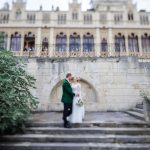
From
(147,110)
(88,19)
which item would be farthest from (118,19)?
(147,110)

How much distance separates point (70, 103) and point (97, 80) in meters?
4.21

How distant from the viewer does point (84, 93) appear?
9.64 metres

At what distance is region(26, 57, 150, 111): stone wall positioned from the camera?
9367mm

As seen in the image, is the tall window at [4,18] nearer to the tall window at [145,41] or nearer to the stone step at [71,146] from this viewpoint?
the tall window at [145,41]

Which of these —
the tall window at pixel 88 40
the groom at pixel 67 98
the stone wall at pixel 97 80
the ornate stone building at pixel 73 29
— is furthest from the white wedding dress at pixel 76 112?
the tall window at pixel 88 40

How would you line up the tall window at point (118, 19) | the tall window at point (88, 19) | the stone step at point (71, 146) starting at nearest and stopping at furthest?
1. the stone step at point (71, 146)
2. the tall window at point (88, 19)
3. the tall window at point (118, 19)

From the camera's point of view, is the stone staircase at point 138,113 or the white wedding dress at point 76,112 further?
the stone staircase at point 138,113

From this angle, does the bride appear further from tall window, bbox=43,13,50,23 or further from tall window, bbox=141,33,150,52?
tall window, bbox=141,33,150,52

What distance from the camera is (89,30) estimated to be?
29359mm

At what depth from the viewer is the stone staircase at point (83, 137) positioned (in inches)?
175

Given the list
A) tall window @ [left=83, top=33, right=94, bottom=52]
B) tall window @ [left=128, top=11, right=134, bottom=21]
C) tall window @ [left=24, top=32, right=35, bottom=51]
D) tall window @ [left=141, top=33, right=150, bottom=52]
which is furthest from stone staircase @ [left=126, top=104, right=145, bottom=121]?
tall window @ [left=128, top=11, right=134, bottom=21]

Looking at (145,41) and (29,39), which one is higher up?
(29,39)

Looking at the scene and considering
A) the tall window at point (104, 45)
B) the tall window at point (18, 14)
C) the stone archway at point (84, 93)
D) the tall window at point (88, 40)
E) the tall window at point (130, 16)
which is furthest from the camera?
the tall window at point (130, 16)

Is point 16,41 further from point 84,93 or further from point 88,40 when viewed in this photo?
point 84,93
